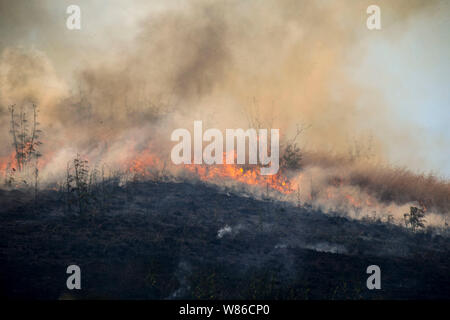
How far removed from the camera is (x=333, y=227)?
86.3ft

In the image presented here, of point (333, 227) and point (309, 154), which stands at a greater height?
point (309, 154)

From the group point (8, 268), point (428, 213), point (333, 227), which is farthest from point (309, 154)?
point (8, 268)

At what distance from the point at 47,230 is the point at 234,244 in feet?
34.0

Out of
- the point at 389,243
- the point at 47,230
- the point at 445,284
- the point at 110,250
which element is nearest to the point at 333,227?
the point at 389,243

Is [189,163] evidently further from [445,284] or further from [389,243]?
[445,284]

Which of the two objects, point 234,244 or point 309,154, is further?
point 309,154

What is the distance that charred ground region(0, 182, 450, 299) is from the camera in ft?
60.2

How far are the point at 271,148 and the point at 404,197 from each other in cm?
1202

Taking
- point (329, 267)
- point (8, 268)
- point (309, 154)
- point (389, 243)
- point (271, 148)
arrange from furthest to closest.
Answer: point (309, 154) < point (271, 148) < point (389, 243) < point (329, 267) < point (8, 268)

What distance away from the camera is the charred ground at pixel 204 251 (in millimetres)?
18359

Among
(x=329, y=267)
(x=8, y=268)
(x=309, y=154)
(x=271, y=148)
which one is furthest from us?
(x=309, y=154)

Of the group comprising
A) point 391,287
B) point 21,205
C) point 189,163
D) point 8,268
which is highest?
point 189,163

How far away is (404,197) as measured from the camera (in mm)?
34906

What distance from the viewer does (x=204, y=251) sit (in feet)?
71.2
